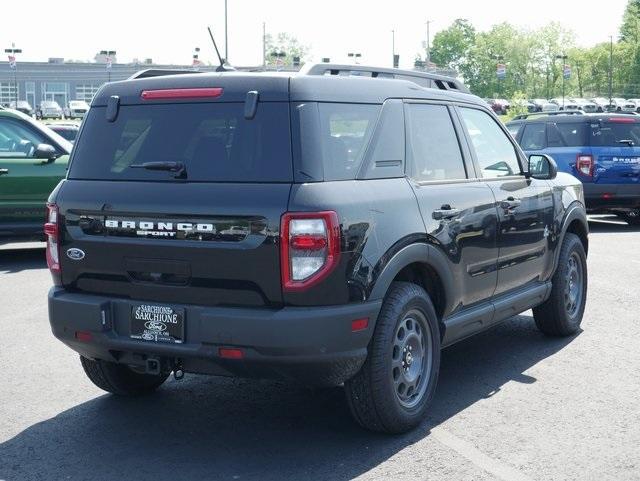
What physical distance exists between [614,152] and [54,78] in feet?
295

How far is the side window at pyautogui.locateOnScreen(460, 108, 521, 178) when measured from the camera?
20.9ft

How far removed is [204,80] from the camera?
506 cm

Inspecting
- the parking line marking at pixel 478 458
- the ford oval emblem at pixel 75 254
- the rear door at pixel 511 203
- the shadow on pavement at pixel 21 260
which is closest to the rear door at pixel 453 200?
the rear door at pixel 511 203

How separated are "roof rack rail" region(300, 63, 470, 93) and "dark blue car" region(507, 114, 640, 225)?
934 cm

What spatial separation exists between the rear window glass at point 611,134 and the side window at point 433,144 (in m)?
10.3

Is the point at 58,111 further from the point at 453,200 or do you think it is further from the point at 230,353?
the point at 230,353

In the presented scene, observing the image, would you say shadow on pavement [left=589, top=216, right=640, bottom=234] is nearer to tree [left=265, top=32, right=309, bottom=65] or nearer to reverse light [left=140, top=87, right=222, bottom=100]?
reverse light [left=140, top=87, right=222, bottom=100]

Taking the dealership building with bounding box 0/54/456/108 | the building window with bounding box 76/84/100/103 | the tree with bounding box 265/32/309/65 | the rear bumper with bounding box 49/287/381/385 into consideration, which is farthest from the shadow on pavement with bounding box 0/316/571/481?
the tree with bounding box 265/32/309/65

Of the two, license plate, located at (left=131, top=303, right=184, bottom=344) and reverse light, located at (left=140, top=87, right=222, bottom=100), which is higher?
reverse light, located at (left=140, top=87, right=222, bottom=100)

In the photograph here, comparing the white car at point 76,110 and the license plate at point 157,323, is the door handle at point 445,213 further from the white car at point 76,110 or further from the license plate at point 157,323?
the white car at point 76,110

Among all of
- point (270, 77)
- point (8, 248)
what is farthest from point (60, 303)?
point (8, 248)

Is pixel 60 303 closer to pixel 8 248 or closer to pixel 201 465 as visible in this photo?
pixel 201 465

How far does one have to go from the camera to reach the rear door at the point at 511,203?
6.37 meters

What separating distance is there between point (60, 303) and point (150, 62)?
101m
